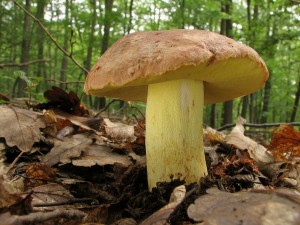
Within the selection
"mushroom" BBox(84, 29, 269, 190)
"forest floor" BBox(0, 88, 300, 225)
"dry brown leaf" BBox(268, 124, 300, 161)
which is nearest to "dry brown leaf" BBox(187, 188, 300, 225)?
"forest floor" BBox(0, 88, 300, 225)

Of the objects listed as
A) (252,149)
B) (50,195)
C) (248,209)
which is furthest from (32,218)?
(252,149)

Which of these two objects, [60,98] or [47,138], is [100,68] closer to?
[47,138]

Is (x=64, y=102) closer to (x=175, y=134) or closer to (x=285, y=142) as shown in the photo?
(x=175, y=134)

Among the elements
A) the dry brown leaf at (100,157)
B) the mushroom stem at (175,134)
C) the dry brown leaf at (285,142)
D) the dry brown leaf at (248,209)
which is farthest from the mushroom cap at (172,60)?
the dry brown leaf at (285,142)

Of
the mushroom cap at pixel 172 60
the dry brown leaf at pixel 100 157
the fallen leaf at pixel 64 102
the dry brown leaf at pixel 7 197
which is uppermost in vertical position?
the mushroom cap at pixel 172 60

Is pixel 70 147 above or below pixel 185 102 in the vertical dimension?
below

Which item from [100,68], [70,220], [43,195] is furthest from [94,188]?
[100,68]

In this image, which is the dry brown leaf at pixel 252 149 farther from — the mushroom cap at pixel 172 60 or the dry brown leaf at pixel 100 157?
the dry brown leaf at pixel 100 157

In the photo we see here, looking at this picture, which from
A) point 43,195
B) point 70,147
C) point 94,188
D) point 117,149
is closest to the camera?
point 43,195
